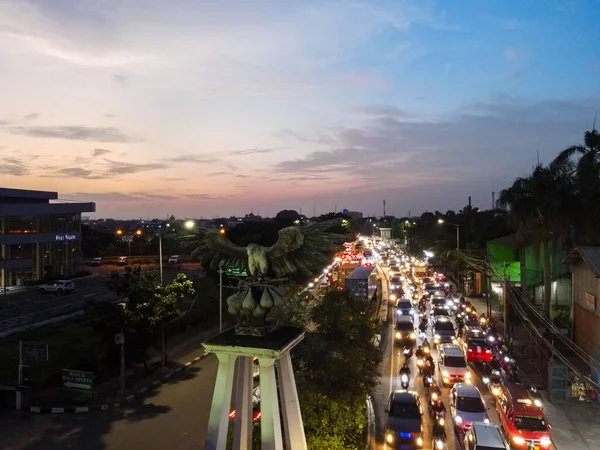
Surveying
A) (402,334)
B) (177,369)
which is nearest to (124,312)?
(177,369)

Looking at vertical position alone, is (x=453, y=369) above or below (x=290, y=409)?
below

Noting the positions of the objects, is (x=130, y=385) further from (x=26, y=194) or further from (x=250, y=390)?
(x=26, y=194)

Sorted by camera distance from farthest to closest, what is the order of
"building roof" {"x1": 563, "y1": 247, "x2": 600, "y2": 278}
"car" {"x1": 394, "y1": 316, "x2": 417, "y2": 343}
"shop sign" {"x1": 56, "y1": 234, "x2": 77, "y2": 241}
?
"shop sign" {"x1": 56, "y1": 234, "x2": 77, "y2": 241}, "car" {"x1": 394, "y1": 316, "x2": 417, "y2": 343}, "building roof" {"x1": 563, "y1": 247, "x2": 600, "y2": 278}

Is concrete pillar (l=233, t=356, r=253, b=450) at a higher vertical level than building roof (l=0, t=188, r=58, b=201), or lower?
lower

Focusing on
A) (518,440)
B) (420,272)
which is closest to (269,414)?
(518,440)

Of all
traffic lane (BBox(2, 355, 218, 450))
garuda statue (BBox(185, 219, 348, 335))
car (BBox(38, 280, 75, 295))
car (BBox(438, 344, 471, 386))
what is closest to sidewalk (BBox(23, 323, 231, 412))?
traffic lane (BBox(2, 355, 218, 450))

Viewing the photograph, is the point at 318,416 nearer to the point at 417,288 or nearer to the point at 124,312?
the point at 124,312

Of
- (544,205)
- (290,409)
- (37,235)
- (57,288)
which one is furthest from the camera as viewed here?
(37,235)

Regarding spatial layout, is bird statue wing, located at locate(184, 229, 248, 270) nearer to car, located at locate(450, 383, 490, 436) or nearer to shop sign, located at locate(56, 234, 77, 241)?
car, located at locate(450, 383, 490, 436)
